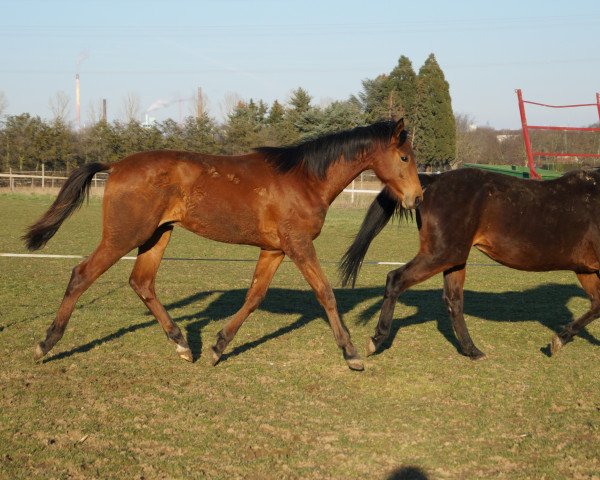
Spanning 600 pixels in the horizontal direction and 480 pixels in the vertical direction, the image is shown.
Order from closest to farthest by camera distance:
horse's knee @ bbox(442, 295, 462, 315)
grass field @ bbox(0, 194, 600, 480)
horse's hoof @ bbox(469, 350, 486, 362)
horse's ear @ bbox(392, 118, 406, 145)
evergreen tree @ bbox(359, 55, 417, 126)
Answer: grass field @ bbox(0, 194, 600, 480) < horse's ear @ bbox(392, 118, 406, 145) < horse's hoof @ bbox(469, 350, 486, 362) < horse's knee @ bbox(442, 295, 462, 315) < evergreen tree @ bbox(359, 55, 417, 126)

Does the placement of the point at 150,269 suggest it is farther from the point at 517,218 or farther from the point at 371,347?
the point at 517,218

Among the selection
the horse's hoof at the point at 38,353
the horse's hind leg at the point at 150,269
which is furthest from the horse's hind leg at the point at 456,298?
the horse's hoof at the point at 38,353

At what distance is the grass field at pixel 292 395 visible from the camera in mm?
4121

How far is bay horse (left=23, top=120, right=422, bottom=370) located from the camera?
20.0 ft

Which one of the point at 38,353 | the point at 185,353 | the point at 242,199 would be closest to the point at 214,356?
the point at 185,353

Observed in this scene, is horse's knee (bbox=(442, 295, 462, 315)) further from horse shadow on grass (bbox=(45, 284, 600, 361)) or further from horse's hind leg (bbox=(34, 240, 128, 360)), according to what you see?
A: horse's hind leg (bbox=(34, 240, 128, 360))

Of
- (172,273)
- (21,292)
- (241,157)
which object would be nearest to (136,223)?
(241,157)

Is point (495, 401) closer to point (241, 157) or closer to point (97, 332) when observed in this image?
point (241, 157)

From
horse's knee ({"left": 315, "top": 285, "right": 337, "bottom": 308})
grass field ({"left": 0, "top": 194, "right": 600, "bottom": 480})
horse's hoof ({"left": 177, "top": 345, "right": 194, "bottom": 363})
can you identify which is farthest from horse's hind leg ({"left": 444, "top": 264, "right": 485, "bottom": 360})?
horse's hoof ({"left": 177, "top": 345, "right": 194, "bottom": 363})

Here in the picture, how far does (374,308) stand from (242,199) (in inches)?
133

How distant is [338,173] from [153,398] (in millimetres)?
2610

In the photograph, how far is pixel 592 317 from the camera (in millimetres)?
6816

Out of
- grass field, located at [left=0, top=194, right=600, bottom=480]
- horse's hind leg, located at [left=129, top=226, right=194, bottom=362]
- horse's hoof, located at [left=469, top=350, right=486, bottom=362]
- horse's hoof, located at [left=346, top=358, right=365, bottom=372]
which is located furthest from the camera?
horse's hind leg, located at [left=129, top=226, right=194, bottom=362]

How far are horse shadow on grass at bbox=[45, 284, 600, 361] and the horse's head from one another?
5.38ft
